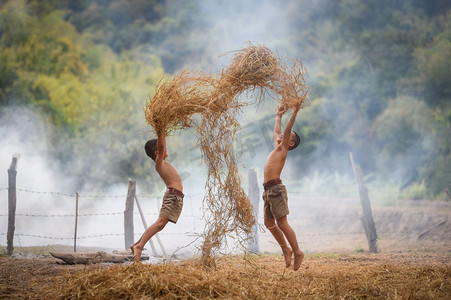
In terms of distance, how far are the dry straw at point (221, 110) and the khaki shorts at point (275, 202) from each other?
0.21m

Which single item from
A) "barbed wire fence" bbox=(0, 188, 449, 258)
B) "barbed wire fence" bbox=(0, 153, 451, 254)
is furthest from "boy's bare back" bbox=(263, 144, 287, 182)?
"barbed wire fence" bbox=(0, 188, 449, 258)

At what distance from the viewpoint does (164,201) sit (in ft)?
17.5

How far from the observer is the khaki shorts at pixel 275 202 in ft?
16.4

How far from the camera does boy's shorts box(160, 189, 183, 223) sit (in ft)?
17.1

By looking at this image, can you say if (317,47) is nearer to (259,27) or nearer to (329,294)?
(259,27)

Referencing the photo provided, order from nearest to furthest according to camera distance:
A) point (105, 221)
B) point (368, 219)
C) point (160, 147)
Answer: point (160, 147) → point (368, 219) → point (105, 221)

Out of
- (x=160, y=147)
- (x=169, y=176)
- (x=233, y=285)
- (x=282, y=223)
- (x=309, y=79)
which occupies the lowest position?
(x=233, y=285)

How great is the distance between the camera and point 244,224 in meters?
5.09

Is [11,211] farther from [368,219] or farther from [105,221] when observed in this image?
[105,221]

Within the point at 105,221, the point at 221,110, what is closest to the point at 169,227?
the point at 105,221

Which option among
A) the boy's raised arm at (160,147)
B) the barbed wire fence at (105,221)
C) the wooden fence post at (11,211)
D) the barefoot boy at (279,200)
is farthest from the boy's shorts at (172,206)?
the barbed wire fence at (105,221)

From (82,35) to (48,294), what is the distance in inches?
910

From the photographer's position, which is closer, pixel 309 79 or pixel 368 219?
pixel 368 219

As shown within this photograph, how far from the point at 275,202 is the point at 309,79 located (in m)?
18.2
